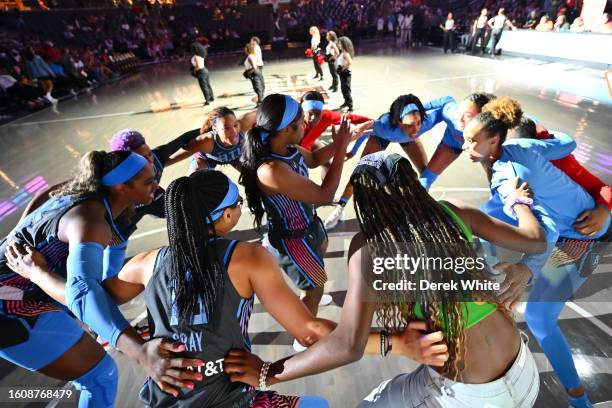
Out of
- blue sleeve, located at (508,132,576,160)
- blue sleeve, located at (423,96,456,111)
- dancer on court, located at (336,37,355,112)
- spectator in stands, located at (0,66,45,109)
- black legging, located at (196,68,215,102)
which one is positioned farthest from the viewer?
spectator in stands, located at (0,66,45,109)

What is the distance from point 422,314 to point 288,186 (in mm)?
1287

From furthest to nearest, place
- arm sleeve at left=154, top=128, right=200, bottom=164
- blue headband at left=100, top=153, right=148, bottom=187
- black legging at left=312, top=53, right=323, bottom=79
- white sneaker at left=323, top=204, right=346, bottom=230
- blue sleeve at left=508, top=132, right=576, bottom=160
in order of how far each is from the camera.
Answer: black legging at left=312, top=53, right=323, bottom=79
white sneaker at left=323, top=204, right=346, bottom=230
arm sleeve at left=154, top=128, right=200, bottom=164
blue headband at left=100, top=153, right=148, bottom=187
blue sleeve at left=508, top=132, right=576, bottom=160

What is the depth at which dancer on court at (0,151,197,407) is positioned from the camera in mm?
1698

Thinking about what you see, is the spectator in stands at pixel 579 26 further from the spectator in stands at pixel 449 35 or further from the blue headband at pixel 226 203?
the blue headband at pixel 226 203

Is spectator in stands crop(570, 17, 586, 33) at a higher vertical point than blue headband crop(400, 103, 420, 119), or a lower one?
lower

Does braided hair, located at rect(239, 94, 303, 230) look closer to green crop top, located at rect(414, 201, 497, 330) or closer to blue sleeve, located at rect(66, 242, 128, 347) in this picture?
blue sleeve, located at rect(66, 242, 128, 347)

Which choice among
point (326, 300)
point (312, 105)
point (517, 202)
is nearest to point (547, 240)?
point (517, 202)

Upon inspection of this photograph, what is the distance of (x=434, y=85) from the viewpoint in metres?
10.7

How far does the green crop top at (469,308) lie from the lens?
130cm

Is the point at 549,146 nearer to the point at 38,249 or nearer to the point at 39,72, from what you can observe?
the point at 38,249

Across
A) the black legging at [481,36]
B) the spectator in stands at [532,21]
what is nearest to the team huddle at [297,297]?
the black legging at [481,36]

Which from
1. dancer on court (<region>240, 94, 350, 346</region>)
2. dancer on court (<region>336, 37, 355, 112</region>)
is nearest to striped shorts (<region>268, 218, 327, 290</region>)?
dancer on court (<region>240, 94, 350, 346</region>)

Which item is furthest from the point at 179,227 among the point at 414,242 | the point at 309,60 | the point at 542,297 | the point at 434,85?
the point at 309,60

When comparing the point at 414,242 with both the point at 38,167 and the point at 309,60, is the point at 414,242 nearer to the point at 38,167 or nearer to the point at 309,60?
the point at 38,167
